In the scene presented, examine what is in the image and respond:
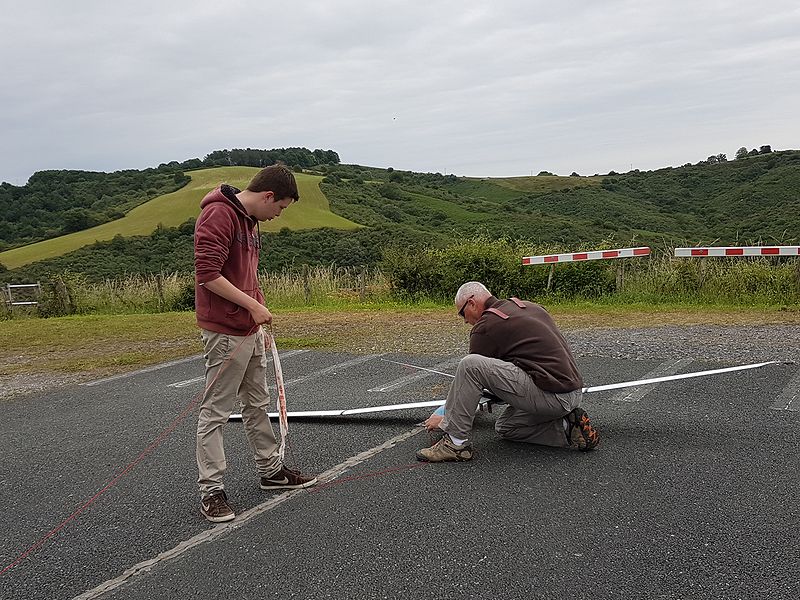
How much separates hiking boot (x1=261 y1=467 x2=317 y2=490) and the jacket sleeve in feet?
4.19

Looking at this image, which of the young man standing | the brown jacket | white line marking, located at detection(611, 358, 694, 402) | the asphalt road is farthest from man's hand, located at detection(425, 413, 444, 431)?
white line marking, located at detection(611, 358, 694, 402)

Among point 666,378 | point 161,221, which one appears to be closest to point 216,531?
point 666,378

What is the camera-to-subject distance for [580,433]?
4.14 metres

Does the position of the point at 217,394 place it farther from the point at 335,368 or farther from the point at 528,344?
the point at 335,368

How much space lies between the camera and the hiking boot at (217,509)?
3.39 metres

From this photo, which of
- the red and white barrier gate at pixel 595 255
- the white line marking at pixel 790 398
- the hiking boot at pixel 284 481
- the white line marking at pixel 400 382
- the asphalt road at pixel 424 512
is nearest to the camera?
the asphalt road at pixel 424 512

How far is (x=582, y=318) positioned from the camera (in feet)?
35.4

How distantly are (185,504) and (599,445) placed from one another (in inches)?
105

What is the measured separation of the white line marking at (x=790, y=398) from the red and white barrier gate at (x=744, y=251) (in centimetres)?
654

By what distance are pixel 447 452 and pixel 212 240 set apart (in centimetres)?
197

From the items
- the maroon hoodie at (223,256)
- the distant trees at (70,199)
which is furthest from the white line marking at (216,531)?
the distant trees at (70,199)

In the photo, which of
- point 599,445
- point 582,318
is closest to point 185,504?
point 599,445

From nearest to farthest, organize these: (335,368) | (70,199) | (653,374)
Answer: (653,374) → (335,368) → (70,199)

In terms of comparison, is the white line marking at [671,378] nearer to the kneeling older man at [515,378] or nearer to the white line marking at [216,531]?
the kneeling older man at [515,378]
